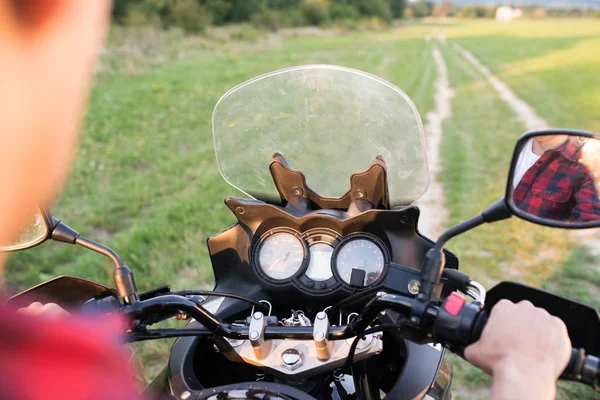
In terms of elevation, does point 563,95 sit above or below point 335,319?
below

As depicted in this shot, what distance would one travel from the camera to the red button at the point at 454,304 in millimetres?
1272

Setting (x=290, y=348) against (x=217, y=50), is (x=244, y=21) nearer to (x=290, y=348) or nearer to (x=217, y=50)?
(x=217, y=50)

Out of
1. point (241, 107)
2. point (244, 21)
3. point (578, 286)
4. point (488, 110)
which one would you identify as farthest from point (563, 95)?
point (244, 21)

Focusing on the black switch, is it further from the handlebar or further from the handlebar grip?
the handlebar

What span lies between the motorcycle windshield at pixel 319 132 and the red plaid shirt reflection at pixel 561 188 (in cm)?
42

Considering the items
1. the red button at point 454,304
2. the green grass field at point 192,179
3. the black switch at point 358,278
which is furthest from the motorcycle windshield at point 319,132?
the green grass field at point 192,179

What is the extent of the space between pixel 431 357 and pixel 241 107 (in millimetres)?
1117

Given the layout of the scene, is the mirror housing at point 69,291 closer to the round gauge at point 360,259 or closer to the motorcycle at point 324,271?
the motorcycle at point 324,271

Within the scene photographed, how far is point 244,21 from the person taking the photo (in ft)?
135

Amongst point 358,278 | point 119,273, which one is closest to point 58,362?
point 119,273

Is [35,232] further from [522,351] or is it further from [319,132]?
[522,351]

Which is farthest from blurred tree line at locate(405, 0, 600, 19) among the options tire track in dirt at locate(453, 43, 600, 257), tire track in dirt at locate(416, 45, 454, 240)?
tire track in dirt at locate(416, 45, 454, 240)

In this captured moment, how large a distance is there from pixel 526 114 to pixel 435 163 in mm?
5071

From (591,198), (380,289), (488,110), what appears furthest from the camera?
(488,110)
